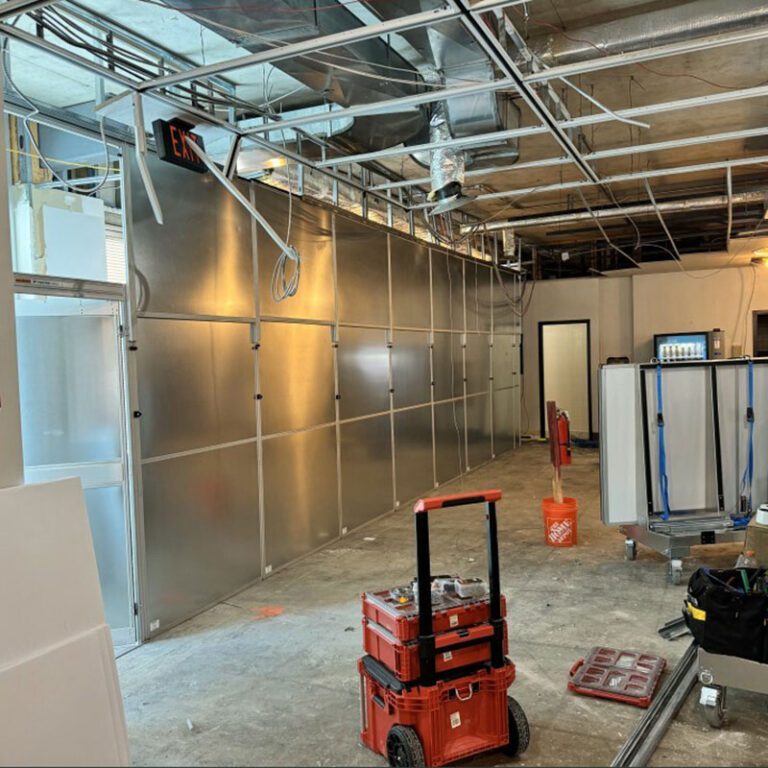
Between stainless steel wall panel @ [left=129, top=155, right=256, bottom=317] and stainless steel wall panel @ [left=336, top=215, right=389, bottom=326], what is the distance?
48.3 inches

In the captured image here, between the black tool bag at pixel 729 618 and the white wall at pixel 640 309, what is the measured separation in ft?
25.4

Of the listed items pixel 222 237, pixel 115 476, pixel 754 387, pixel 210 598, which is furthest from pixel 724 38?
pixel 210 598

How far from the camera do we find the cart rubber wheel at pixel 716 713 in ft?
8.26

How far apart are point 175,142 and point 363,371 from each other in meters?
2.84

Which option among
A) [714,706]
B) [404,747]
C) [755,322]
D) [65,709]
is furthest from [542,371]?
[65,709]

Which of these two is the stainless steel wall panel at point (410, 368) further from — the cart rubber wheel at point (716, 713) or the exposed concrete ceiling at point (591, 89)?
the cart rubber wheel at point (716, 713)

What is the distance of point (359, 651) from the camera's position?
329cm

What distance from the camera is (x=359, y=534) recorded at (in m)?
5.49

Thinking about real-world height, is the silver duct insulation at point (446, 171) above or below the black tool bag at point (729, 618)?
above

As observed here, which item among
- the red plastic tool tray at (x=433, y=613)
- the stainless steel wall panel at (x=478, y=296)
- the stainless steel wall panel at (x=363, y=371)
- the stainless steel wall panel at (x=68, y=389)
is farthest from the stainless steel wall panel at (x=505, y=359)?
the red plastic tool tray at (x=433, y=613)

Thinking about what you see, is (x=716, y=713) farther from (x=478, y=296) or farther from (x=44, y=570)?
(x=478, y=296)

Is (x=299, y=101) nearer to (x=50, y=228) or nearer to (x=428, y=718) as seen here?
(x=50, y=228)

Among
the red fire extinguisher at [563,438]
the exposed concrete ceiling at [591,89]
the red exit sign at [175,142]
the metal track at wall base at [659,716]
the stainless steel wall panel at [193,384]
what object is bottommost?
the metal track at wall base at [659,716]

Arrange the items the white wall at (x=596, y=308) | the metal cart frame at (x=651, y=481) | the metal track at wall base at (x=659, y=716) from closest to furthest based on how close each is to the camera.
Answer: the metal track at wall base at (x=659, y=716) → the metal cart frame at (x=651, y=481) → the white wall at (x=596, y=308)
